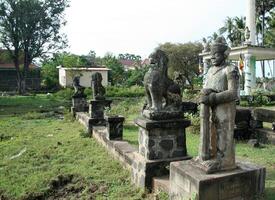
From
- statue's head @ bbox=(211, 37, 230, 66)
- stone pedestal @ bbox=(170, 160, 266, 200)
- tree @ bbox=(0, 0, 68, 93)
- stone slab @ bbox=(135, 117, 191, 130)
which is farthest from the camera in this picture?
tree @ bbox=(0, 0, 68, 93)

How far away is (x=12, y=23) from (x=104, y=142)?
29.7 m

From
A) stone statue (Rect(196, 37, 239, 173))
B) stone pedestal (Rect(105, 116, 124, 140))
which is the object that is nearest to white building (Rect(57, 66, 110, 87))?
stone pedestal (Rect(105, 116, 124, 140))

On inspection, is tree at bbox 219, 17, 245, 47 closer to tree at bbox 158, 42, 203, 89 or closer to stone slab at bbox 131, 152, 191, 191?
tree at bbox 158, 42, 203, 89

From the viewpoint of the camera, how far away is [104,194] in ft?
18.0

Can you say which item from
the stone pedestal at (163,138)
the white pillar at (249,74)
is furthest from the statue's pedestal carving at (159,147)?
the white pillar at (249,74)

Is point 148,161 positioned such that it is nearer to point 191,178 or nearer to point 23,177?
point 191,178

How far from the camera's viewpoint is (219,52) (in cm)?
411

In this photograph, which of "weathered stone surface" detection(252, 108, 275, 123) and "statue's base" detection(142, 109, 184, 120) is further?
"weathered stone surface" detection(252, 108, 275, 123)

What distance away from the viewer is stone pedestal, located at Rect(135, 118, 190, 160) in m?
5.30

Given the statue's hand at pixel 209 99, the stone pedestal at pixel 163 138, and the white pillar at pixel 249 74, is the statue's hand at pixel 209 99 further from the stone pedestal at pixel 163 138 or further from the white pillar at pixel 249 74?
the white pillar at pixel 249 74

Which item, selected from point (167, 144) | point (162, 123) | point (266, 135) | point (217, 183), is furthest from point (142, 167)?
point (266, 135)

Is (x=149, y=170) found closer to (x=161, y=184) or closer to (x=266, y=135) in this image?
(x=161, y=184)

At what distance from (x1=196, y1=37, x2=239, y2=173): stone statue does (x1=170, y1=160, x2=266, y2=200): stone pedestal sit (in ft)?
0.48

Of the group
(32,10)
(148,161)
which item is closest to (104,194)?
(148,161)
